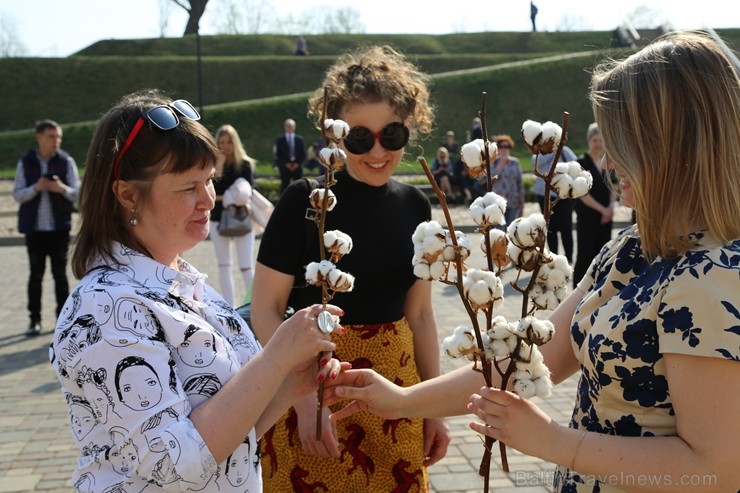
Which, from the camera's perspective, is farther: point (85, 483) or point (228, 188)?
point (228, 188)

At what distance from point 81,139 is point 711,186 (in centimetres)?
4247

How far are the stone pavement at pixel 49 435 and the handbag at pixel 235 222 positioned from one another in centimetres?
228

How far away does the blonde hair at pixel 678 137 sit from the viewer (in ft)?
5.49

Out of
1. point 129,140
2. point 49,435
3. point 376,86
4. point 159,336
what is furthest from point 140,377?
point 49,435

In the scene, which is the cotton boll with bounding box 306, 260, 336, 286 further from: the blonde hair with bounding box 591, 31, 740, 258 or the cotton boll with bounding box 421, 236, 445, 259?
the blonde hair with bounding box 591, 31, 740, 258

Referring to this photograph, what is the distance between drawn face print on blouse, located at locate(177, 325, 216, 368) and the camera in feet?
6.17

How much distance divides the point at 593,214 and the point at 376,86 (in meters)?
7.90

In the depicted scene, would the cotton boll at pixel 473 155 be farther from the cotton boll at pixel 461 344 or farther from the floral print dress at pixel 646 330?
the floral print dress at pixel 646 330

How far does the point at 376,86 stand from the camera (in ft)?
9.20

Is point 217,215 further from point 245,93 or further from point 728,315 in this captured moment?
point 245,93

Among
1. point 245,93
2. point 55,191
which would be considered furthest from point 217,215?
point 245,93

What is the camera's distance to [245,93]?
5325 centimetres

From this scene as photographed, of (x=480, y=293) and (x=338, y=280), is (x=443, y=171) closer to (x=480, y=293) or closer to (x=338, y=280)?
(x=338, y=280)

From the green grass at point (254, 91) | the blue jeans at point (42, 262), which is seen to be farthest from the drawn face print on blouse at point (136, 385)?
the green grass at point (254, 91)
